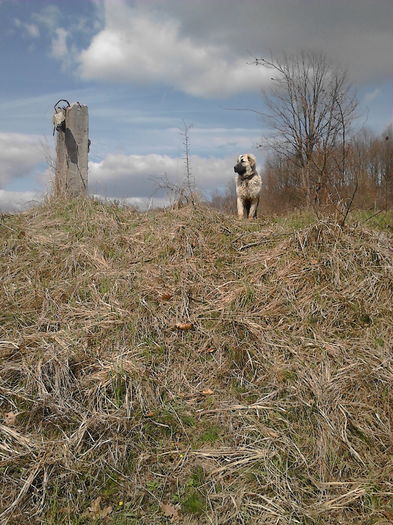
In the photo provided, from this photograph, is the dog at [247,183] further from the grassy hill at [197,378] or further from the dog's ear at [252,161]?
the grassy hill at [197,378]

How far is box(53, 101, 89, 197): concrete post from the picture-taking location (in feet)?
23.6

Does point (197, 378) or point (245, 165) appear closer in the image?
point (197, 378)

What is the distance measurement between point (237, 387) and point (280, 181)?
1875 centimetres

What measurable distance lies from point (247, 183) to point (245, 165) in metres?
0.30

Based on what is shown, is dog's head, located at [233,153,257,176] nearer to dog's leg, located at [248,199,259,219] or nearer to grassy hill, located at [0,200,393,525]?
dog's leg, located at [248,199,259,219]

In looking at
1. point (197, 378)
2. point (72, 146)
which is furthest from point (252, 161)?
point (197, 378)

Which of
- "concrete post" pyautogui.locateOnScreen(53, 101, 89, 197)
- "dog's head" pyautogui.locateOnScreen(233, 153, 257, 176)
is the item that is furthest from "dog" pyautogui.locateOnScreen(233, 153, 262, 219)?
"concrete post" pyautogui.locateOnScreen(53, 101, 89, 197)

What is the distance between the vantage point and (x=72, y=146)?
7.27m

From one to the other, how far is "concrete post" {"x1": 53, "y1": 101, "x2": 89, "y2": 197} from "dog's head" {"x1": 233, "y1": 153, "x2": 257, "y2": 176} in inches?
101

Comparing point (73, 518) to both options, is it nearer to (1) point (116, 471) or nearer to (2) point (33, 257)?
(1) point (116, 471)

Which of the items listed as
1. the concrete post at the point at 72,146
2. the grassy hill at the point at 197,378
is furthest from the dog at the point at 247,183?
the concrete post at the point at 72,146

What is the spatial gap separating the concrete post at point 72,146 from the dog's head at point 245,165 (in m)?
2.57

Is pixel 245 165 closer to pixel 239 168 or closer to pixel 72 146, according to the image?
pixel 239 168

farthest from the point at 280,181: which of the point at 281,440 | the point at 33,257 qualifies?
the point at 281,440
